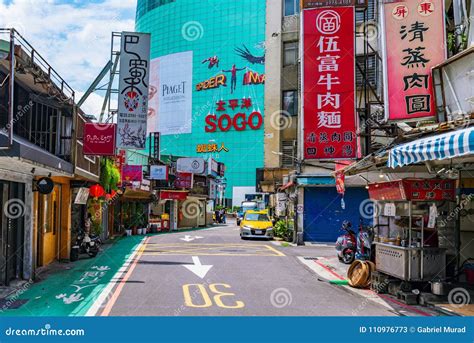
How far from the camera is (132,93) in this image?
1789cm

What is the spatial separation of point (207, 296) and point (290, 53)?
26333mm

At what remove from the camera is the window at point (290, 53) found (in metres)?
34.1

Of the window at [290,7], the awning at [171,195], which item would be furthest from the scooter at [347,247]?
the awning at [171,195]

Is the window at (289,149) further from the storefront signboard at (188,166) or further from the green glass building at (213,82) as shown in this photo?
the green glass building at (213,82)

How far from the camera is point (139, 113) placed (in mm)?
17859

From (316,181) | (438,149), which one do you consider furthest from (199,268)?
(316,181)

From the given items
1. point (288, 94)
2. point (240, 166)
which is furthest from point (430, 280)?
point (240, 166)

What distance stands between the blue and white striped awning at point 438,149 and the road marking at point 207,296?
4270 mm

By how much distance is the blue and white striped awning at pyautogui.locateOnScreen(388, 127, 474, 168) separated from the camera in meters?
7.45

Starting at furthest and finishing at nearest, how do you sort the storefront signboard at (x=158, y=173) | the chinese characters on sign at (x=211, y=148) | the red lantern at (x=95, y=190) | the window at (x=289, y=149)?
1. the chinese characters on sign at (x=211, y=148)
2. the storefront signboard at (x=158, y=173)
3. the window at (x=289, y=149)
4. the red lantern at (x=95, y=190)

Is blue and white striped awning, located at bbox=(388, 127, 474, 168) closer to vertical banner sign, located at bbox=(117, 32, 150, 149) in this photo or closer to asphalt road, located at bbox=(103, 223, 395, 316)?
asphalt road, located at bbox=(103, 223, 395, 316)

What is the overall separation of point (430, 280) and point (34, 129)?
12070 millimetres
